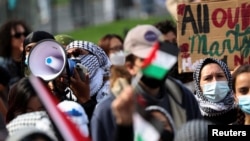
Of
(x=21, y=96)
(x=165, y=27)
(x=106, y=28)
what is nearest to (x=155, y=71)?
(x=21, y=96)

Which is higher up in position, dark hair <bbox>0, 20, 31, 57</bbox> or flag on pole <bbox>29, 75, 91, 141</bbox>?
flag on pole <bbox>29, 75, 91, 141</bbox>

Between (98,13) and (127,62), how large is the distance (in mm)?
21439

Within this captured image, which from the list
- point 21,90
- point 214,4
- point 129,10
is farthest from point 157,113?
point 129,10

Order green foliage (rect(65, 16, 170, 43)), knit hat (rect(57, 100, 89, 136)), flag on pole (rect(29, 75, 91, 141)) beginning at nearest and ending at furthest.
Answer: flag on pole (rect(29, 75, 91, 141)) < knit hat (rect(57, 100, 89, 136)) < green foliage (rect(65, 16, 170, 43))

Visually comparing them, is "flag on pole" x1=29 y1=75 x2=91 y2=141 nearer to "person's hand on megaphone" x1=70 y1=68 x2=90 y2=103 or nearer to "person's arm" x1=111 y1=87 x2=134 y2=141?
"person's arm" x1=111 y1=87 x2=134 y2=141

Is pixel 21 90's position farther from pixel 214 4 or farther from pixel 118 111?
pixel 214 4

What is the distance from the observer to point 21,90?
7.24 m

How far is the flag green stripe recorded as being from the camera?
19.9ft

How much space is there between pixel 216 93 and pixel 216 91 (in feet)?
0.07

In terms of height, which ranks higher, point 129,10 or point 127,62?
point 127,62

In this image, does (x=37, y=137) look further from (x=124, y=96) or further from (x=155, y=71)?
(x=155, y=71)

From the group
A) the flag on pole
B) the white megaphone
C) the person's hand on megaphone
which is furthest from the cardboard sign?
the flag on pole

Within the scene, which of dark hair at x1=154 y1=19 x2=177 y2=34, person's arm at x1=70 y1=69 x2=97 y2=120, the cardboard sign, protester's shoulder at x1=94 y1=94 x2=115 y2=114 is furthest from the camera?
dark hair at x1=154 y1=19 x2=177 y2=34

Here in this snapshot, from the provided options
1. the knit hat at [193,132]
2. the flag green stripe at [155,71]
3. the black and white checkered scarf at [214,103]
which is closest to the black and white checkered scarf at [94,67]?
the black and white checkered scarf at [214,103]
